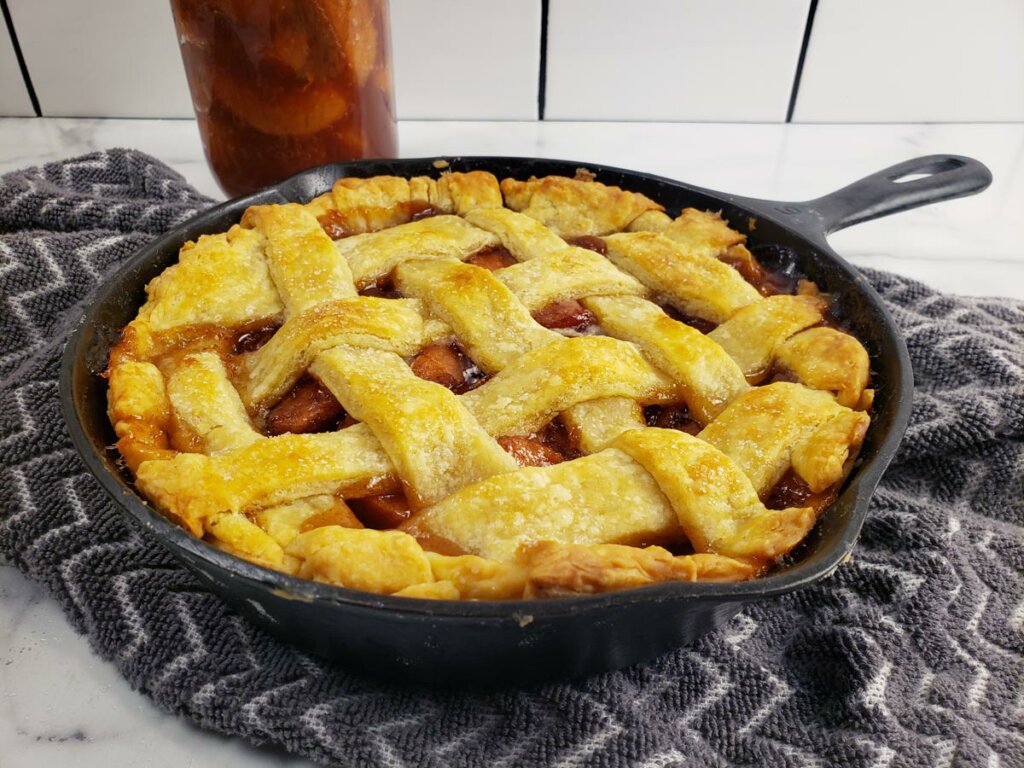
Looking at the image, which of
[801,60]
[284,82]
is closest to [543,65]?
[801,60]

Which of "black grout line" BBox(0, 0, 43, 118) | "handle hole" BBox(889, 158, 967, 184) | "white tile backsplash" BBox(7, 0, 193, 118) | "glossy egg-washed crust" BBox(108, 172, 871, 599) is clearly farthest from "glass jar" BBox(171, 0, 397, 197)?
"handle hole" BBox(889, 158, 967, 184)

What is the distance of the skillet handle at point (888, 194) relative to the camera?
1310 mm

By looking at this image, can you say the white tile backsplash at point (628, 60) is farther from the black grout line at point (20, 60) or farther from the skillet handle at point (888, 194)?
the skillet handle at point (888, 194)

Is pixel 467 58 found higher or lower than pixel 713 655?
higher

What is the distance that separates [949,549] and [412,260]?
0.73m

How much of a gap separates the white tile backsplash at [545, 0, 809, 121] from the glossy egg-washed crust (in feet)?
2.50

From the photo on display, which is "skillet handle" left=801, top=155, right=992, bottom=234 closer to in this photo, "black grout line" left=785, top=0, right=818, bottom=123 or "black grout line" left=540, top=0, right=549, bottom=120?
"black grout line" left=785, top=0, right=818, bottom=123

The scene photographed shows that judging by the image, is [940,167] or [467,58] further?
[467,58]

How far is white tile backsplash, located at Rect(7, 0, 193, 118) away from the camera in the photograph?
1877mm

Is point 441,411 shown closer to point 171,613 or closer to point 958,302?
point 171,613

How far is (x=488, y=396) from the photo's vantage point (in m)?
1.01

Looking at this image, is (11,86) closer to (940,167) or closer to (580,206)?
(580,206)

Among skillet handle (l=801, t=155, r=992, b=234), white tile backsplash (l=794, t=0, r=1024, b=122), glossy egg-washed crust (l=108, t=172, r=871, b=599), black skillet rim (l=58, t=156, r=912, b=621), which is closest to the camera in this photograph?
black skillet rim (l=58, t=156, r=912, b=621)

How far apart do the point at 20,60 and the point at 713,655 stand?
1.84 m
